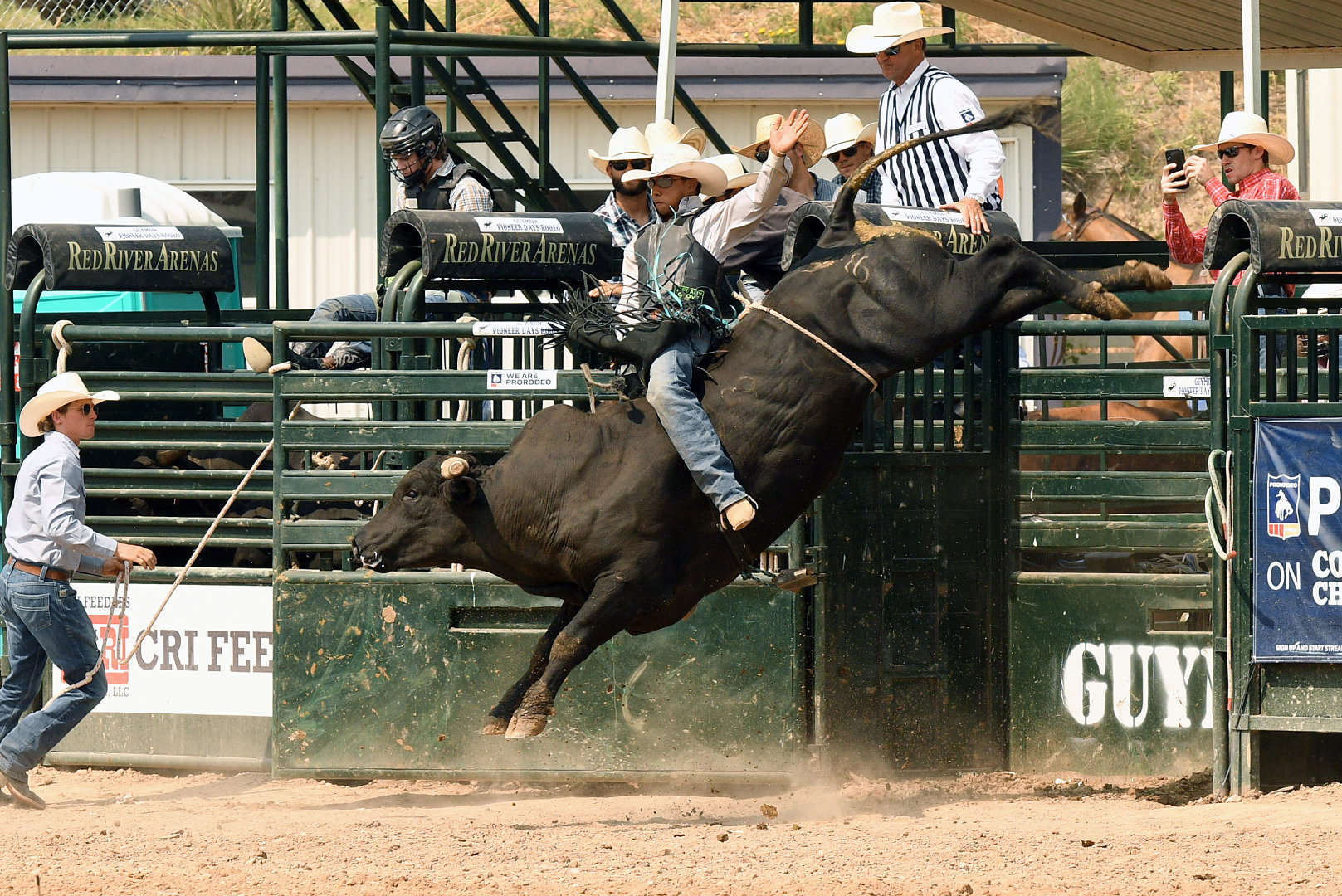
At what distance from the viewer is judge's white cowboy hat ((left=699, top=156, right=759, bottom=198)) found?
7.94 metres

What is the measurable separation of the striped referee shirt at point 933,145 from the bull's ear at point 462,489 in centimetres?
294

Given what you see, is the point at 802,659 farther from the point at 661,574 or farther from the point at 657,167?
the point at 657,167

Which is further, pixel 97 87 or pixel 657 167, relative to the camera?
pixel 97 87

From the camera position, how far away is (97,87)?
668 inches

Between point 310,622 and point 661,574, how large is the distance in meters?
2.07

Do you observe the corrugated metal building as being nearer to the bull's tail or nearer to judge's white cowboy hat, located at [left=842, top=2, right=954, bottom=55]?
judge's white cowboy hat, located at [left=842, top=2, right=954, bottom=55]

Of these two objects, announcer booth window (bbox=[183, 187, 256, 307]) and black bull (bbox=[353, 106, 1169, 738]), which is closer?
black bull (bbox=[353, 106, 1169, 738])

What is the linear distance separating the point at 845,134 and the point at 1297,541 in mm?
3677

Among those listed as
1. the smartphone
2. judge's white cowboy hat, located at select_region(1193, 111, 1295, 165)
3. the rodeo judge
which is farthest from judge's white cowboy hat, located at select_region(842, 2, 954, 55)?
the rodeo judge

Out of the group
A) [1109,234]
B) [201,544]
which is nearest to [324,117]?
[1109,234]

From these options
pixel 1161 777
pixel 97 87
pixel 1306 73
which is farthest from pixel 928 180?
pixel 97 87

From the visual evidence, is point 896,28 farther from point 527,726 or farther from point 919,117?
point 527,726

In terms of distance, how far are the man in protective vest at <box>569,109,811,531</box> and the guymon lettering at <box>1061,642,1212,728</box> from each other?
6.77 feet

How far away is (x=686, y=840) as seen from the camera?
6844 mm
